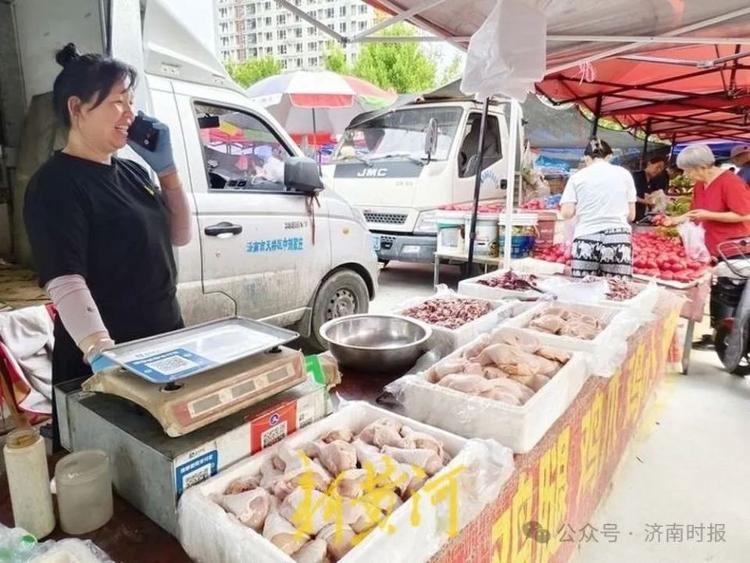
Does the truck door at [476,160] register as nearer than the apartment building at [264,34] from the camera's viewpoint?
Yes

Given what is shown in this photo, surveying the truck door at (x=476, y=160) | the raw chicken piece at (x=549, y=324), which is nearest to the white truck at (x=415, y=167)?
the truck door at (x=476, y=160)

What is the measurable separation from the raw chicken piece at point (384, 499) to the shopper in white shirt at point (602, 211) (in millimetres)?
3527

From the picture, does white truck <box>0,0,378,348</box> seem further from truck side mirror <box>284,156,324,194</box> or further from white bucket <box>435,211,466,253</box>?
white bucket <box>435,211,466,253</box>

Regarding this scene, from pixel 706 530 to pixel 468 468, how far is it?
188 centimetres

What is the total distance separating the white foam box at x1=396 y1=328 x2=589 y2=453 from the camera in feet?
4.31

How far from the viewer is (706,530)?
227cm

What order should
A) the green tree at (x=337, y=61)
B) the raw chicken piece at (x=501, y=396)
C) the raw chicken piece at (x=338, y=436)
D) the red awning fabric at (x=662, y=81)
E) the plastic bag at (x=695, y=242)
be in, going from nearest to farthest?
the raw chicken piece at (x=338, y=436) → the raw chicken piece at (x=501, y=396) → the plastic bag at (x=695, y=242) → the red awning fabric at (x=662, y=81) → the green tree at (x=337, y=61)

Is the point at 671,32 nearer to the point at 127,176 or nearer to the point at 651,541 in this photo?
the point at 651,541

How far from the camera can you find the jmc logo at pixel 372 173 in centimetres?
698

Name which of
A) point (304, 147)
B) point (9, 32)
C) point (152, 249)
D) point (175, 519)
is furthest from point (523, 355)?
point (304, 147)

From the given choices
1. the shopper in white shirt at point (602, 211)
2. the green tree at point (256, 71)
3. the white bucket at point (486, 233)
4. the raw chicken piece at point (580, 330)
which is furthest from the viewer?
the green tree at point (256, 71)

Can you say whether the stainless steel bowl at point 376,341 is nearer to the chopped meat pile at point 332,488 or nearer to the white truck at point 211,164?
the chopped meat pile at point 332,488

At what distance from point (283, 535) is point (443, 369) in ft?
2.73

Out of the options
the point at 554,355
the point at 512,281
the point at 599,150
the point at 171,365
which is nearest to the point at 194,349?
the point at 171,365
